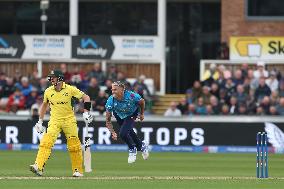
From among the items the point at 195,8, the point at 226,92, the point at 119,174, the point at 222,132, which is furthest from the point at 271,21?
the point at 119,174

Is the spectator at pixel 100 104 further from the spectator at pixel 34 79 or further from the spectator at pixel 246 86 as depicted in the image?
the spectator at pixel 246 86

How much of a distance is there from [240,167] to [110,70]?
1246 centimetres

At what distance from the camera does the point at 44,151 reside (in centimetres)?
1992

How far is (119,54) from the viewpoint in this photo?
1490 inches

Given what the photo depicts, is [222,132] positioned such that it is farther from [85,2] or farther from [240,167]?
[85,2]

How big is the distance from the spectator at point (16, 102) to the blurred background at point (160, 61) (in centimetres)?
A: 3

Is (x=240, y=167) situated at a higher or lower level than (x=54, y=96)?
lower

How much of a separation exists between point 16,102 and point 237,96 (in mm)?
6649

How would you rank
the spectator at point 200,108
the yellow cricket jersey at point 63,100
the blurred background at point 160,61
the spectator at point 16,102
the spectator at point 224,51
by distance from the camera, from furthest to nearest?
the spectator at point 224,51 → the spectator at point 16,102 → the spectator at point 200,108 → the blurred background at point 160,61 → the yellow cricket jersey at point 63,100

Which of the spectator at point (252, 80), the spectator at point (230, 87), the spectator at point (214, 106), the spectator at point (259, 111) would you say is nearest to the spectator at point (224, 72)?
the spectator at point (230, 87)

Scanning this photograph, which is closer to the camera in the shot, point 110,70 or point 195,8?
point 110,70

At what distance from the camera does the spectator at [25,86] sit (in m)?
34.2

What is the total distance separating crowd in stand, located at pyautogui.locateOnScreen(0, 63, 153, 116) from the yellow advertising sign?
3.37 metres

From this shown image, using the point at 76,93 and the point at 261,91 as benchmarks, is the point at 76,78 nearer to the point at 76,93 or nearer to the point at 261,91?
the point at 261,91
